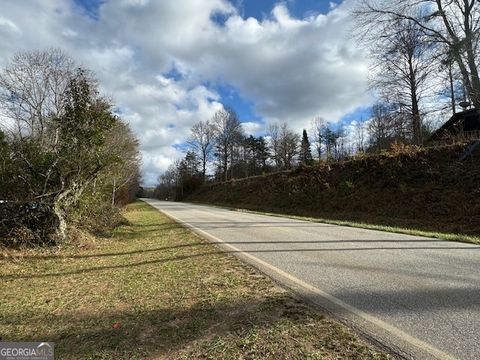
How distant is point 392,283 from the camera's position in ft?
18.8

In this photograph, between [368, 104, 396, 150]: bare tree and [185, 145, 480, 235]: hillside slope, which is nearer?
[185, 145, 480, 235]: hillside slope

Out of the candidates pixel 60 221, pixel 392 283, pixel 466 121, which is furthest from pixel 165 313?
pixel 466 121

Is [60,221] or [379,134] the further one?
[379,134]

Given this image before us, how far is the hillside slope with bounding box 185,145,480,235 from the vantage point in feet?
55.8

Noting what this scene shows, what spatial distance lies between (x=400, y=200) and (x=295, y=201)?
34.1 ft

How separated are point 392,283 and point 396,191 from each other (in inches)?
676

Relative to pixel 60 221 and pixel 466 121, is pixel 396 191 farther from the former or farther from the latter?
pixel 60 221

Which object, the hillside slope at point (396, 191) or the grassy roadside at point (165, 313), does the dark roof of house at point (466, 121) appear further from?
the grassy roadside at point (165, 313)

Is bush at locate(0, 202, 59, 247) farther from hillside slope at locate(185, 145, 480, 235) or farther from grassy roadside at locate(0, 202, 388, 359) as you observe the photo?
hillside slope at locate(185, 145, 480, 235)

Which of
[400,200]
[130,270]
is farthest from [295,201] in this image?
[130,270]

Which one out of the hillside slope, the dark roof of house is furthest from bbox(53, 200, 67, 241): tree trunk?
the dark roof of house

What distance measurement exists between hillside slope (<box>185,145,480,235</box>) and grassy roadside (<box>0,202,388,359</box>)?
1116 cm

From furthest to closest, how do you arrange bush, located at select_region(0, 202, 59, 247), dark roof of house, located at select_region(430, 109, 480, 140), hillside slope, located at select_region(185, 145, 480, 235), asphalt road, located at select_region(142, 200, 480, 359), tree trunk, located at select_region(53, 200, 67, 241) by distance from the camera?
dark roof of house, located at select_region(430, 109, 480, 140) < hillside slope, located at select_region(185, 145, 480, 235) < tree trunk, located at select_region(53, 200, 67, 241) < bush, located at select_region(0, 202, 59, 247) < asphalt road, located at select_region(142, 200, 480, 359)

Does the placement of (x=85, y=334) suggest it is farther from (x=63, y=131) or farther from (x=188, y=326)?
(x=63, y=131)
